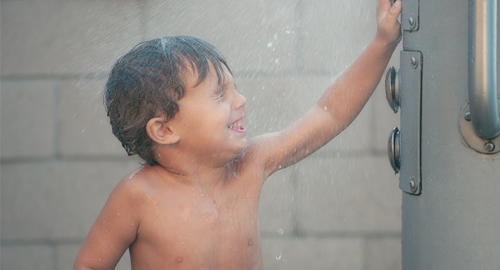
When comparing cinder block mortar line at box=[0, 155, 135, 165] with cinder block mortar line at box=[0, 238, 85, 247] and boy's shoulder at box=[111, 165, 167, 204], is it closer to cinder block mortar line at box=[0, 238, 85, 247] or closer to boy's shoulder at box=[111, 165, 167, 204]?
cinder block mortar line at box=[0, 238, 85, 247]

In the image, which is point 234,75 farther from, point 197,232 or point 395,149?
point 395,149

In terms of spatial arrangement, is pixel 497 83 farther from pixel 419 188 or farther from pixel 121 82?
pixel 121 82

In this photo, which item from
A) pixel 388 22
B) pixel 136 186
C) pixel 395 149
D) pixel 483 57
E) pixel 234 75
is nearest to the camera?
pixel 483 57

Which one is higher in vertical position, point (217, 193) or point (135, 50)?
point (135, 50)

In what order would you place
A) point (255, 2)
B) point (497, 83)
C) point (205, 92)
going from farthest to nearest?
point (255, 2)
point (205, 92)
point (497, 83)

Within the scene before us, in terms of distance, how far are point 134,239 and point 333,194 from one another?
1.04 m

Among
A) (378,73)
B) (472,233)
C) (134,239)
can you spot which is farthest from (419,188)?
(134,239)

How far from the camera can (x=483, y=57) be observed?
0.66m

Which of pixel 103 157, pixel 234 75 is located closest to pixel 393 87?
pixel 234 75

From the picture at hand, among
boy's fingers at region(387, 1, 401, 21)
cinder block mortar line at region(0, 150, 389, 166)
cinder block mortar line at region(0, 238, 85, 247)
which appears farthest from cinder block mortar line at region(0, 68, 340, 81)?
boy's fingers at region(387, 1, 401, 21)

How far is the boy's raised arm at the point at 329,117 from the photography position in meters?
1.11

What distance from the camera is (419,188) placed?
79 centimetres

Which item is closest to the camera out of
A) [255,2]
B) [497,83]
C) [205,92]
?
[497,83]

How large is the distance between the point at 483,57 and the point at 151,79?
631mm
